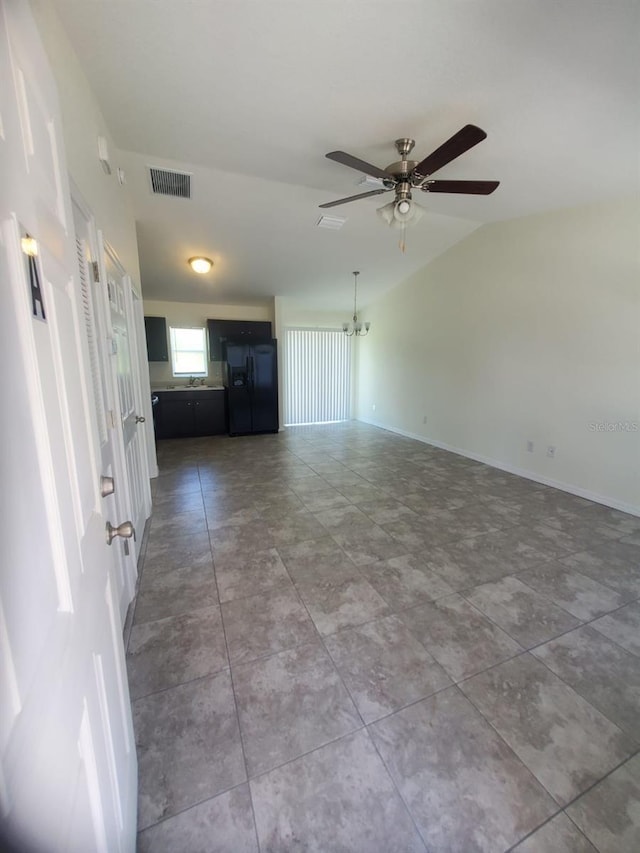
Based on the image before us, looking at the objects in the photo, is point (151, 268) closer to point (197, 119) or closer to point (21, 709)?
point (197, 119)

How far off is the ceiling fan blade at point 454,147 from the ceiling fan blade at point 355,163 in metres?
0.23

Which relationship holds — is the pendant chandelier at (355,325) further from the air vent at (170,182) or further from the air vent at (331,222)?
the air vent at (170,182)

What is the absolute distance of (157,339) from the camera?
5734 millimetres

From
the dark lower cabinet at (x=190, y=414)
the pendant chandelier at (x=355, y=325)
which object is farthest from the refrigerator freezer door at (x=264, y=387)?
the pendant chandelier at (x=355, y=325)

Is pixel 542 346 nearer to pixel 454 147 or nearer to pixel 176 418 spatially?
pixel 454 147

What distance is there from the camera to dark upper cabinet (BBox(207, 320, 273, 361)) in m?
5.84

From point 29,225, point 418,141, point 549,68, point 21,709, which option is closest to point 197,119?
point 418,141

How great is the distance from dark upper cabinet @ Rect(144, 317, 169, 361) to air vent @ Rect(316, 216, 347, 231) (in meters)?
3.34

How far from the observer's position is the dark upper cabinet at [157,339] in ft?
18.5

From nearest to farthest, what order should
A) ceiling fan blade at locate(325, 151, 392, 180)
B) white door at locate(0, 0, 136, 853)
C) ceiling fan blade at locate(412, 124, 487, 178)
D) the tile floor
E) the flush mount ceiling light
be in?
white door at locate(0, 0, 136, 853) < the tile floor < ceiling fan blade at locate(412, 124, 487, 178) < ceiling fan blade at locate(325, 151, 392, 180) < the flush mount ceiling light

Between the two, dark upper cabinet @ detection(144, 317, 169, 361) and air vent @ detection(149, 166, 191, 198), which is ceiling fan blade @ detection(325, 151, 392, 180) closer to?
air vent @ detection(149, 166, 191, 198)

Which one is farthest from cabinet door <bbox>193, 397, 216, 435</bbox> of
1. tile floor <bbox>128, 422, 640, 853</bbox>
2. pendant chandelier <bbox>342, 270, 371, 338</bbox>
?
tile floor <bbox>128, 422, 640, 853</bbox>

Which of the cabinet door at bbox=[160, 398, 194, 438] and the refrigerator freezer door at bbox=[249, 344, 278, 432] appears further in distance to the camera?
the refrigerator freezer door at bbox=[249, 344, 278, 432]

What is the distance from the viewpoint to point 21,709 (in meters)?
0.37
